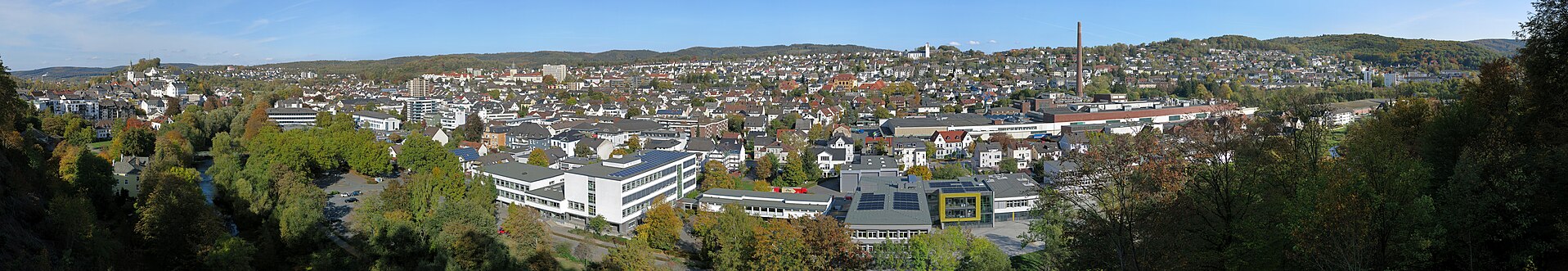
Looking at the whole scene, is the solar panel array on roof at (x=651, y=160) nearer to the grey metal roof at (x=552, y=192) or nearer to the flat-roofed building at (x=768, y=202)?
the flat-roofed building at (x=768, y=202)

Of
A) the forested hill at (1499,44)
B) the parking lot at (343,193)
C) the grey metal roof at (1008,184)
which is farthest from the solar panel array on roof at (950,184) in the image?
the forested hill at (1499,44)

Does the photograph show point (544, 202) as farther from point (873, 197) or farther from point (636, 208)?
point (873, 197)

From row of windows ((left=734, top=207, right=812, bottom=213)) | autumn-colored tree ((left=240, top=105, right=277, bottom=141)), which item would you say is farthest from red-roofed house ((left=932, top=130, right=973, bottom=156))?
autumn-colored tree ((left=240, top=105, right=277, bottom=141))

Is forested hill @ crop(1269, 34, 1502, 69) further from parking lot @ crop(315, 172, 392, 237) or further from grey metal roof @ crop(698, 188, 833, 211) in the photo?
parking lot @ crop(315, 172, 392, 237)

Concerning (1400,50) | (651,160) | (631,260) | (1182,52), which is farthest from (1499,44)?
(631,260)

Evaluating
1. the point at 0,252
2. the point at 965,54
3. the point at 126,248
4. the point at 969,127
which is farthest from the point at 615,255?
the point at 965,54

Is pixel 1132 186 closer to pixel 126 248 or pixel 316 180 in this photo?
pixel 126 248
